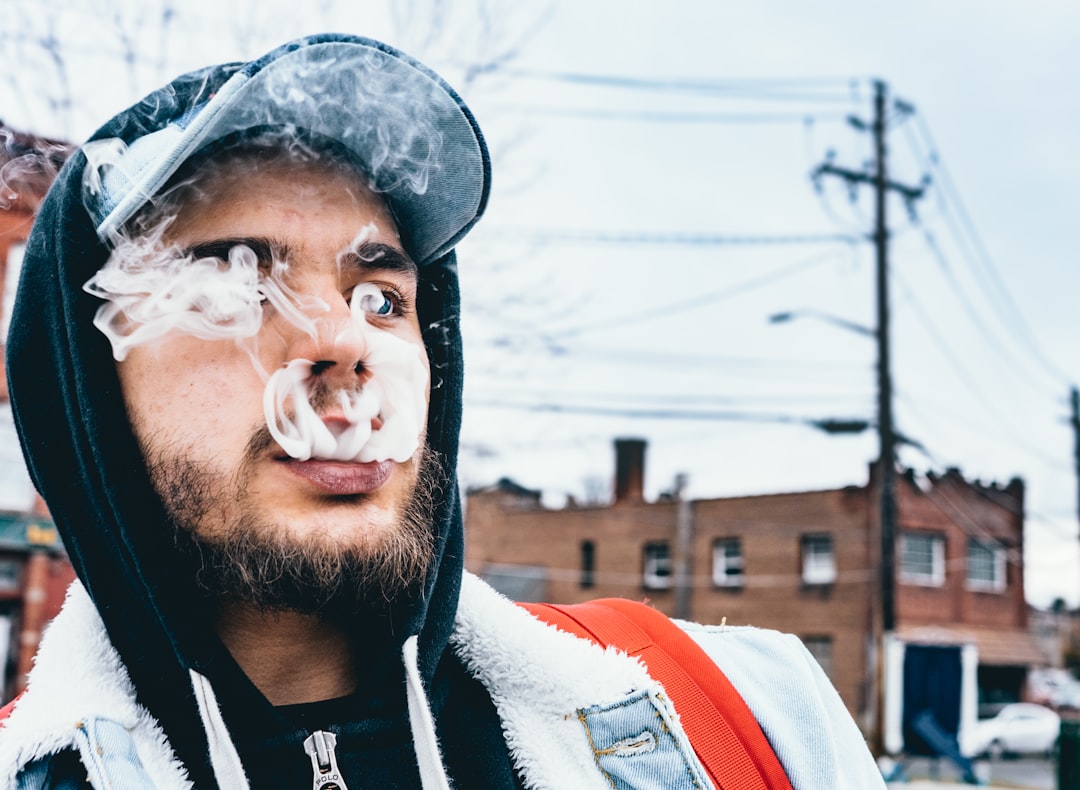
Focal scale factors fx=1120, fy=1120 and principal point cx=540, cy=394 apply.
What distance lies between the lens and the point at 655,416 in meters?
17.6

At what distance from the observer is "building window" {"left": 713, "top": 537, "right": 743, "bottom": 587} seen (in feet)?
103

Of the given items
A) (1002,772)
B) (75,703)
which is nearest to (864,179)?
(1002,772)

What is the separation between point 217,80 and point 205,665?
3.08ft

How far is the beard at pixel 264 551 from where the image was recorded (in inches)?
63.2

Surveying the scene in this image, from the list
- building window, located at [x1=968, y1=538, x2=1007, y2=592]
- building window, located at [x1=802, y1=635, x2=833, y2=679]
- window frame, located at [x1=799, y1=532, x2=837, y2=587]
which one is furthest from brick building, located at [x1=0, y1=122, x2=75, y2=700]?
building window, located at [x1=968, y1=538, x2=1007, y2=592]

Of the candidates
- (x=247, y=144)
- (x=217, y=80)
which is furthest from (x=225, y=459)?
(x=217, y=80)

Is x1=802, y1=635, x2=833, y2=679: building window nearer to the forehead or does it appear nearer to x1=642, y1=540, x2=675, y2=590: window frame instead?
x1=642, y1=540, x2=675, y2=590: window frame

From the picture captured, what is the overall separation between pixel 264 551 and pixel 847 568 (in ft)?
94.7

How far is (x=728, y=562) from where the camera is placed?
31688 millimetres

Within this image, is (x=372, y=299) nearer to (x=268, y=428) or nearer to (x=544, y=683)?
(x=268, y=428)

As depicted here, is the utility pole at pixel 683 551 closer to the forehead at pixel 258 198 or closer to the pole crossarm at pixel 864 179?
the pole crossarm at pixel 864 179

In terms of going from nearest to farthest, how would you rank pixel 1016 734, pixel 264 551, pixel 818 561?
pixel 264 551, pixel 1016 734, pixel 818 561

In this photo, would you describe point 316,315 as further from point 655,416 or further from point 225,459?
point 655,416

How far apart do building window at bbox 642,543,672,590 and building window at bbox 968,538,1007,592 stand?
8.50 m
